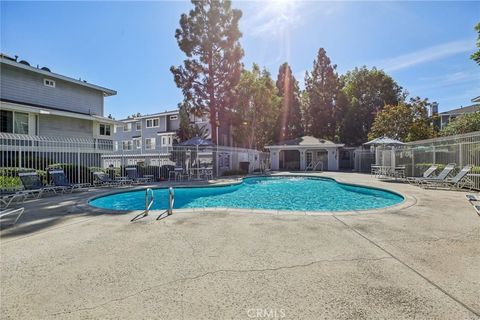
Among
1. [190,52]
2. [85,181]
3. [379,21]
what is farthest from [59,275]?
[190,52]

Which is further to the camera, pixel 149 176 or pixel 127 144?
pixel 127 144

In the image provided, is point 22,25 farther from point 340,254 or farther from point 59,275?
point 340,254

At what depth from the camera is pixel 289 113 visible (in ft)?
115

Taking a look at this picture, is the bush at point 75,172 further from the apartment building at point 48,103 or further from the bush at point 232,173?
the bush at point 232,173

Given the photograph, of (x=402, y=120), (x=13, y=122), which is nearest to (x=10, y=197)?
(x=13, y=122)

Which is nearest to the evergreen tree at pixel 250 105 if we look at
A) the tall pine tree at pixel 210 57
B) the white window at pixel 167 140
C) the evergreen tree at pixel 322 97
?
the tall pine tree at pixel 210 57

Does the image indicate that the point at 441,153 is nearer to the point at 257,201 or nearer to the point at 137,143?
the point at 257,201

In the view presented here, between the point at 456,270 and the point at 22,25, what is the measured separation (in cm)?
1810

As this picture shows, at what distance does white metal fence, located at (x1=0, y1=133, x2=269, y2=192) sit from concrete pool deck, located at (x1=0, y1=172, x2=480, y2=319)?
25.6ft

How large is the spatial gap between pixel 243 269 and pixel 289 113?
33.8m

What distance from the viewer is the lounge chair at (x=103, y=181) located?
1295 centimetres

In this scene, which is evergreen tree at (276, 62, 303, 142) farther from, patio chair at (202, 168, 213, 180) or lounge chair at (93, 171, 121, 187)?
lounge chair at (93, 171, 121, 187)

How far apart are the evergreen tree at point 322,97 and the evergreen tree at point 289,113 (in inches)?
68.6

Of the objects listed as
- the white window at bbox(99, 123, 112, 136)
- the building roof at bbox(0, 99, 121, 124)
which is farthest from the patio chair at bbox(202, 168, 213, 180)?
the white window at bbox(99, 123, 112, 136)
